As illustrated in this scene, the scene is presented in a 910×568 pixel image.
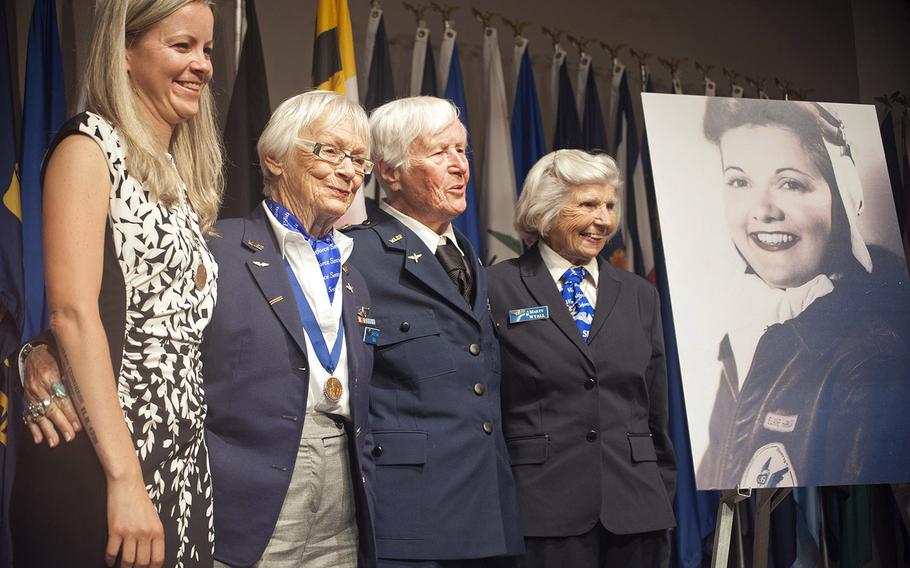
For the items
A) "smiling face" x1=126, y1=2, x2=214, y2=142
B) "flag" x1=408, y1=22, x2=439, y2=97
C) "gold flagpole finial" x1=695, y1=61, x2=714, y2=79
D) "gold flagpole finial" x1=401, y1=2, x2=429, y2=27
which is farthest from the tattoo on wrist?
"gold flagpole finial" x1=695, y1=61, x2=714, y2=79

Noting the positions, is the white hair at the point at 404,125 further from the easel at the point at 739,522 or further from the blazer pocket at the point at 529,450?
the easel at the point at 739,522

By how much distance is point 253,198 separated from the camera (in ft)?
12.0

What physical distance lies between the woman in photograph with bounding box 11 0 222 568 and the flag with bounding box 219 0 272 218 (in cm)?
172

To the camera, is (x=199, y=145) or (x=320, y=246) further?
(x=320, y=246)

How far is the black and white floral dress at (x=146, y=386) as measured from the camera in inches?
58.4

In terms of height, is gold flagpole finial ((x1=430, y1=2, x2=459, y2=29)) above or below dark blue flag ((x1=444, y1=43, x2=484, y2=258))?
above

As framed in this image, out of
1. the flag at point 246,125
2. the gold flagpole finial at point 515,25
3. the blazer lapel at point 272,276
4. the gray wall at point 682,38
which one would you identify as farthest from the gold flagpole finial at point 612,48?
the blazer lapel at point 272,276

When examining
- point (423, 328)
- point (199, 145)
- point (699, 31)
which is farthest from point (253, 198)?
point (699, 31)

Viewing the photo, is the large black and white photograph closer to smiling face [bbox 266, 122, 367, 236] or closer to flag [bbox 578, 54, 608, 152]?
smiling face [bbox 266, 122, 367, 236]

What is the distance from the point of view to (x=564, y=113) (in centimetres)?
475

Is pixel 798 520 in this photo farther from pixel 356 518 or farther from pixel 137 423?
pixel 137 423

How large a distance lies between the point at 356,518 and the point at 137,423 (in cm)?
63

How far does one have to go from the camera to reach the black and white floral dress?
1.48m

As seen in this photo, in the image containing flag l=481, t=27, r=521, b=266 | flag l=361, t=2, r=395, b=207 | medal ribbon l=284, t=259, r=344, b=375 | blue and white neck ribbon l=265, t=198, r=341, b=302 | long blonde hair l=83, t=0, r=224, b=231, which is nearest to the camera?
long blonde hair l=83, t=0, r=224, b=231
